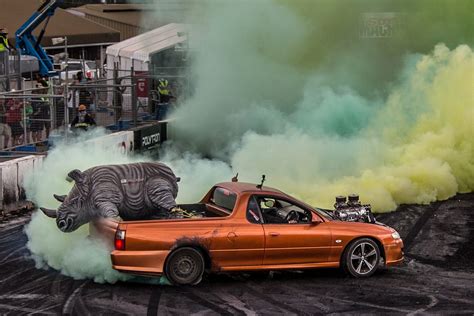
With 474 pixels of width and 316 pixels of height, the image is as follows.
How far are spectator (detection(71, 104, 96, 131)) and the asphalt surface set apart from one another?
5.78 m

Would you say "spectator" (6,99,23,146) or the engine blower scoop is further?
"spectator" (6,99,23,146)

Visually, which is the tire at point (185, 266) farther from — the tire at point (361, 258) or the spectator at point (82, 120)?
the spectator at point (82, 120)

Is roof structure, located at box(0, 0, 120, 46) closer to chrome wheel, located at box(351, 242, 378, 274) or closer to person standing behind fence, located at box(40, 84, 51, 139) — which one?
person standing behind fence, located at box(40, 84, 51, 139)

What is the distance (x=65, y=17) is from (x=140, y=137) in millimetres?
20053

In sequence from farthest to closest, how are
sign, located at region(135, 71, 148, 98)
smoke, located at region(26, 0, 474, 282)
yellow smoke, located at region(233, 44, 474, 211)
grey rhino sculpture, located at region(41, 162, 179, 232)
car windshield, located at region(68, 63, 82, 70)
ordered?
car windshield, located at region(68, 63, 82, 70)
sign, located at region(135, 71, 148, 98)
yellow smoke, located at region(233, 44, 474, 211)
smoke, located at region(26, 0, 474, 282)
grey rhino sculpture, located at region(41, 162, 179, 232)

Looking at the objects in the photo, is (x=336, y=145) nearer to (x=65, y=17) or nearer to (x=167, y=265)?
(x=167, y=265)

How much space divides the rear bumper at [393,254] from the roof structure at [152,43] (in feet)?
42.4

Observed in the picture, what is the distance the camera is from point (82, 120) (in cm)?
1845

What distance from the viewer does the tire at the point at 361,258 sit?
36.3 feet

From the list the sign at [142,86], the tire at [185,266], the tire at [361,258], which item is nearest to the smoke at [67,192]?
the tire at [185,266]

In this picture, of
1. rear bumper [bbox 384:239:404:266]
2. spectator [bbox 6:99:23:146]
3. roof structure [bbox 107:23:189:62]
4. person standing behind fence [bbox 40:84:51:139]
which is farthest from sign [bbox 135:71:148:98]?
rear bumper [bbox 384:239:404:266]

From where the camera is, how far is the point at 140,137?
2008cm

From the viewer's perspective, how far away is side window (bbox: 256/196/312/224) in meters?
11.0

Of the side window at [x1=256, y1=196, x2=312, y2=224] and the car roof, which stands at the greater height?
the car roof
